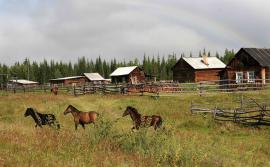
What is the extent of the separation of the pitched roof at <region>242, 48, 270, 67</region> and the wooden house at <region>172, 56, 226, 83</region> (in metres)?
10.5

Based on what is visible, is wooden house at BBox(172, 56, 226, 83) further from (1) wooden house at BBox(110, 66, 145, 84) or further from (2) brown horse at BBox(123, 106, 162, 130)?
(2) brown horse at BBox(123, 106, 162, 130)

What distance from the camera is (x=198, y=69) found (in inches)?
2328

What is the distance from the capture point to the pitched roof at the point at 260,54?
151 feet

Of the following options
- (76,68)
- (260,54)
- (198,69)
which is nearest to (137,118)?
(260,54)

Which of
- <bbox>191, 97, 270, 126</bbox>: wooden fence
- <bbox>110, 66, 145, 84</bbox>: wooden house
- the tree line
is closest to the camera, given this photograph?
<bbox>191, 97, 270, 126</bbox>: wooden fence

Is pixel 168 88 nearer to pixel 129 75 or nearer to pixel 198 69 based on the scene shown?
pixel 198 69

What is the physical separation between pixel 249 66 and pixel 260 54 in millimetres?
1984

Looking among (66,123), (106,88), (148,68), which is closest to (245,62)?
(106,88)

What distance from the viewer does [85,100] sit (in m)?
35.5

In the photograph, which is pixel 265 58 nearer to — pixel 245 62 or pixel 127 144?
pixel 245 62

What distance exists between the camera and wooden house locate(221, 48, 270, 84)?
4606 centimetres

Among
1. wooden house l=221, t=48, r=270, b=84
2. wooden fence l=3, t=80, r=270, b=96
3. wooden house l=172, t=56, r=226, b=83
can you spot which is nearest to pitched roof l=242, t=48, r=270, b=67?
wooden house l=221, t=48, r=270, b=84

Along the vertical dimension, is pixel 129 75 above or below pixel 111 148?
above

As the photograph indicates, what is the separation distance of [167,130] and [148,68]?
401ft
